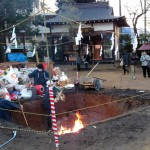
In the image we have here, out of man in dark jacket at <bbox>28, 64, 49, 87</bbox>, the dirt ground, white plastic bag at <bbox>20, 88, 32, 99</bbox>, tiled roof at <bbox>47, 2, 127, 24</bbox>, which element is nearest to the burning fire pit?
white plastic bag at <bbox>20, 88, 32, 99</bbox>

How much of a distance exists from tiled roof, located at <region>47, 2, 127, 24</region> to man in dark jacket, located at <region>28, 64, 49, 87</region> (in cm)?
1542

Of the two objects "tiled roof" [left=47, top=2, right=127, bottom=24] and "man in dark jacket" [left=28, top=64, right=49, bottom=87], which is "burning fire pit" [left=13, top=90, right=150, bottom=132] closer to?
"man in dark jacket" [left=28, top=64, right=49, bottom=87]

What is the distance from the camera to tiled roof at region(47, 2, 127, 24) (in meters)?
27.5

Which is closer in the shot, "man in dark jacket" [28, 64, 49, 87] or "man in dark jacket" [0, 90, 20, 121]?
"man in dark jacket" [0, 90, 20, 121]

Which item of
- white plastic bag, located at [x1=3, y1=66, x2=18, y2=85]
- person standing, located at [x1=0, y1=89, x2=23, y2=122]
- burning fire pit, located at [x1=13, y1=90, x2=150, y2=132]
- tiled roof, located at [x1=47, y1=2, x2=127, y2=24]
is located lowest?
burning fire pit, located at [x1=13, y1=90, x2=150, y2=132]

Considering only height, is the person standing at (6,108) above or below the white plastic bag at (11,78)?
below

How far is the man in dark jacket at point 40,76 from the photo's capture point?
11891 mm

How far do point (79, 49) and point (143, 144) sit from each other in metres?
22.3

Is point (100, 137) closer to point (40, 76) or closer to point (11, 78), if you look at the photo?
point (40, 76)

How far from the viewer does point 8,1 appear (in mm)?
20344

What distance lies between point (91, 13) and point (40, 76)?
18.6 m

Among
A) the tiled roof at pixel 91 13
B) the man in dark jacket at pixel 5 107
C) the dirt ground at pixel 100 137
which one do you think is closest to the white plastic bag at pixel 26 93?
the man in dark jacket at pixel 5 107

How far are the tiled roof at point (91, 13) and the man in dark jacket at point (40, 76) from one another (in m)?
15.4

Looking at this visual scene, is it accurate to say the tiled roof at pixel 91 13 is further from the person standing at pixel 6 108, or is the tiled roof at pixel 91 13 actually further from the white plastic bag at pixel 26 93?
the person standing at pixel 6 108
